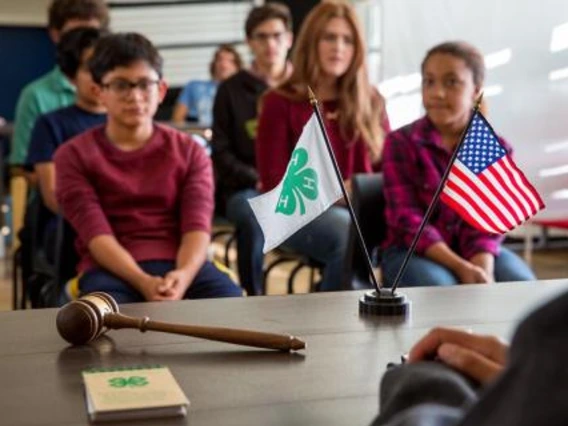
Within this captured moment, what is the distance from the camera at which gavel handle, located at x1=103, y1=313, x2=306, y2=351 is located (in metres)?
1.24

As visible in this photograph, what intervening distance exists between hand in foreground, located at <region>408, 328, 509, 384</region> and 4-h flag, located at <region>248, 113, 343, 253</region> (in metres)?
0.58

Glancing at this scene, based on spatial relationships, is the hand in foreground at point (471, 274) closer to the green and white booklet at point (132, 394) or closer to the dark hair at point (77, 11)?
the green and white booklet at point (132, 394)

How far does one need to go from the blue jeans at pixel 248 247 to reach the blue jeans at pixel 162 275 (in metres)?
0.94

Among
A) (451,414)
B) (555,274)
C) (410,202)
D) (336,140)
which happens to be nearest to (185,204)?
(410,202)

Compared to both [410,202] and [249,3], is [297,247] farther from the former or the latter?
[249,3]

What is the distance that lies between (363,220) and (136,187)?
2.20ft

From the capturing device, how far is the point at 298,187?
154cm

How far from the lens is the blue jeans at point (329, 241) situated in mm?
2943

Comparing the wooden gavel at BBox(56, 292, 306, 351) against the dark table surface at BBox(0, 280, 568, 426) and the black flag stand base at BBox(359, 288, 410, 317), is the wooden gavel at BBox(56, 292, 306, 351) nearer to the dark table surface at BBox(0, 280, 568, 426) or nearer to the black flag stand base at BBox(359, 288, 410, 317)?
the dark table surface at BBox(0, 280, 568, 426)

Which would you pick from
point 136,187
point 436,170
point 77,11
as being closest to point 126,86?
point 136,187

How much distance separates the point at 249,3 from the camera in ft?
25.3

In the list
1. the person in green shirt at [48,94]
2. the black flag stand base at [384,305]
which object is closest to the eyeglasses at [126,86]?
the person in green shirt at [48,94]

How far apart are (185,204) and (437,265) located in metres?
0.65

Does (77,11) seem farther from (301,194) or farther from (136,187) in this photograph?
(301,194)
